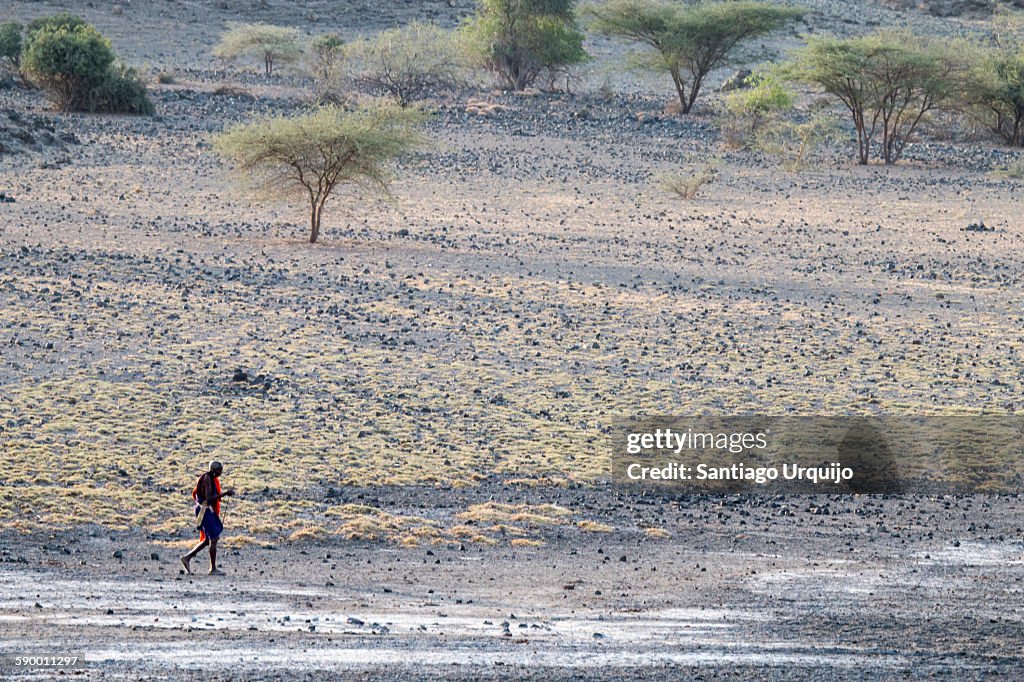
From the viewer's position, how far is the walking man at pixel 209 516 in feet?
32.3

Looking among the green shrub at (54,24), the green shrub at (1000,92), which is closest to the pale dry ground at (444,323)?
the green shrub at (1000,92)

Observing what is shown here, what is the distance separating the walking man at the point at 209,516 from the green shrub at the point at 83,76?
92.2ft

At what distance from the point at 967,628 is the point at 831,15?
180 ft

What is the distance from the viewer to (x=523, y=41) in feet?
147

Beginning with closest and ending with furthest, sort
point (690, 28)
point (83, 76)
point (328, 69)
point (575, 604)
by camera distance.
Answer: point (575, 604), point (83, 76), point (328, 69), point (690, 28)

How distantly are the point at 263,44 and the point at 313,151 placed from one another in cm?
2361

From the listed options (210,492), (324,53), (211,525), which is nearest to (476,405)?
(210,492)

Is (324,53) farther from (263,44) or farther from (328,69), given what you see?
(328,69)

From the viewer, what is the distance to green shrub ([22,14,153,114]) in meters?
36.3

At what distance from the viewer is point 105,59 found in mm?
36938

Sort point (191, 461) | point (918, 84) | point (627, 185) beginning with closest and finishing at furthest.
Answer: point (191, 461) < point (627, 185) < point (918, 84)

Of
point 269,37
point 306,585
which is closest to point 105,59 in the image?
point 269,37

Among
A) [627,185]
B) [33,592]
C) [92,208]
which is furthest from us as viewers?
[627,185]

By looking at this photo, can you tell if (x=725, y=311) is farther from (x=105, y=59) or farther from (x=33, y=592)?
(x=105, y=59)
